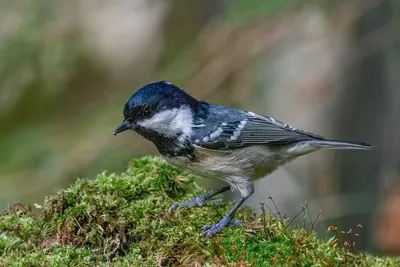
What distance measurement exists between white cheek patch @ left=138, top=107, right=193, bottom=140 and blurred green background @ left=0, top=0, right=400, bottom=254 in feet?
4.48

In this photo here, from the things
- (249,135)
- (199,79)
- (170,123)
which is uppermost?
(199,79)

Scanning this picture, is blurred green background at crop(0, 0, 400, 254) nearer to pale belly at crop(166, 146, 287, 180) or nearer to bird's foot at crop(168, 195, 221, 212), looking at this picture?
pale belly at crop(166, 146, 287, 180)

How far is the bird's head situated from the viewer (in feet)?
12.2

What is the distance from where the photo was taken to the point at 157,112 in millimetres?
3771

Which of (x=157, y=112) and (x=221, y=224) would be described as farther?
(x=157, y=112)

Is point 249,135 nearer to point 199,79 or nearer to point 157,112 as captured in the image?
point 157,112

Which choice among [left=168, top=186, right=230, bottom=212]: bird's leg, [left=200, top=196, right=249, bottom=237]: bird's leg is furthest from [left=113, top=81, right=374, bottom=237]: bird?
[left=200, top=196, right=249, bottom=237]: bird's leg

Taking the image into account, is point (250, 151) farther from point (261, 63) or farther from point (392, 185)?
point (392, 185)

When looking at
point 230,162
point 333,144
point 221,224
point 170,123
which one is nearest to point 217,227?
point 221,224

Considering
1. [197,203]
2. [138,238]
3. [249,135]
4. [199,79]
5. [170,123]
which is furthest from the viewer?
[199,79]

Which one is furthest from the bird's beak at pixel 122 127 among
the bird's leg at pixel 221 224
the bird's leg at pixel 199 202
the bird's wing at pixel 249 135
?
the bird's leg at pixel 221 224

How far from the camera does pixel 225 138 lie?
12.6 ft

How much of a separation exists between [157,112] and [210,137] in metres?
0.36

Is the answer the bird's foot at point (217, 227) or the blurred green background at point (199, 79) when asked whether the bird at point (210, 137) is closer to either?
the bird's foot at point (217, 227)
